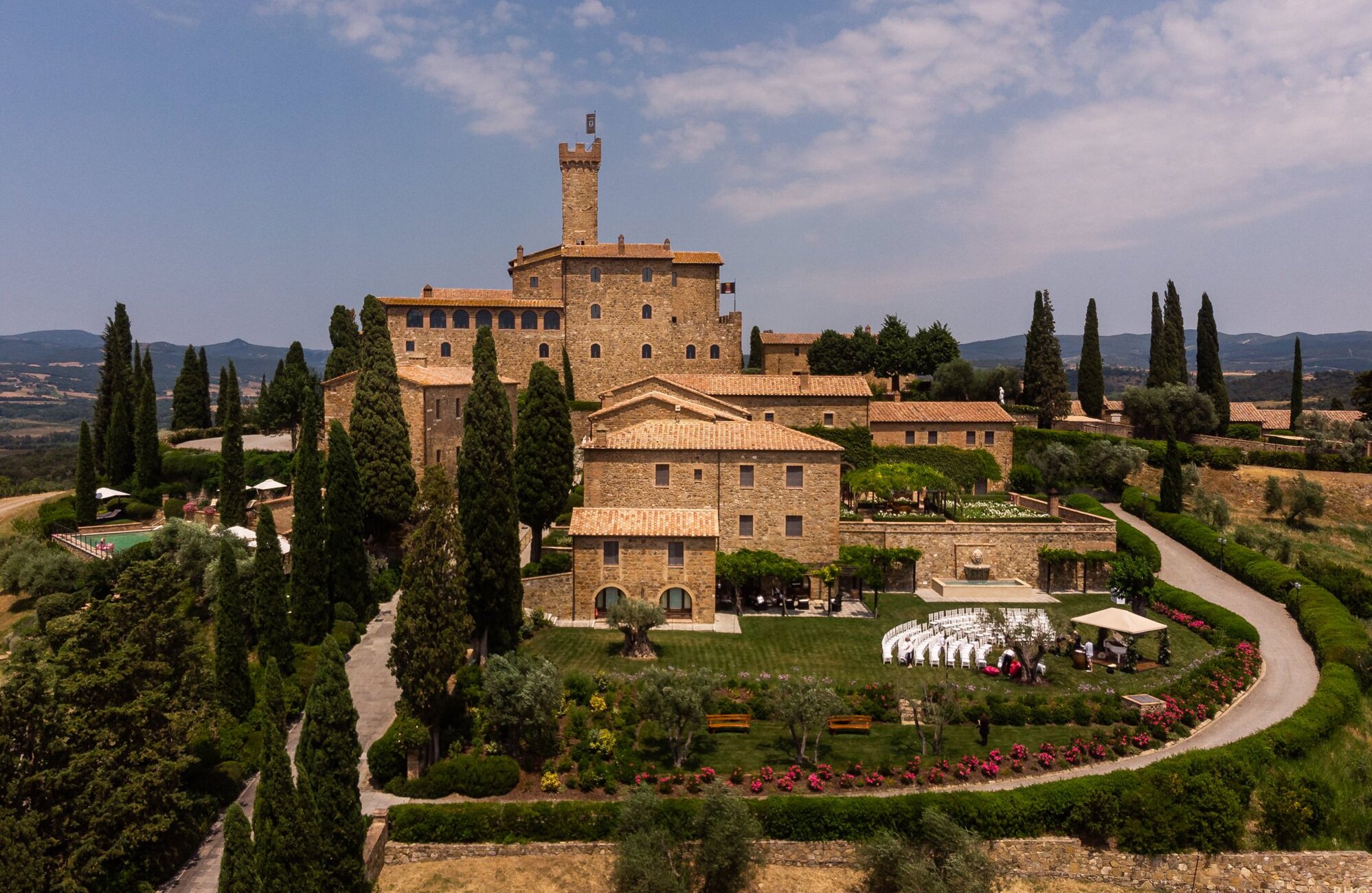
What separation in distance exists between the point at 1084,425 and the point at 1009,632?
32509mm

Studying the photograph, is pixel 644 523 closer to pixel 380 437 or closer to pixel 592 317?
pixel 380 437

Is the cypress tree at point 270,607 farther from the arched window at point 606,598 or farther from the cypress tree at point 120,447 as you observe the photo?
the cypress tree at point 120,447

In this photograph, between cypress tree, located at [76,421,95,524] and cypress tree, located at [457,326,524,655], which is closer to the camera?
cypress tree, located at [457,326,524,655]

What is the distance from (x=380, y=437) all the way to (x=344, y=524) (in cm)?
494

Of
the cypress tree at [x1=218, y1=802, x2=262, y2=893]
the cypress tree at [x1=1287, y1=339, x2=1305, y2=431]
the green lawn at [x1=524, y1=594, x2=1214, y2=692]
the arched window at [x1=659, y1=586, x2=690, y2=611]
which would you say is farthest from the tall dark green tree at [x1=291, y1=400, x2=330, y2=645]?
the cypress tree at [x1=1287, y1=339, x2=1305, y2=431]

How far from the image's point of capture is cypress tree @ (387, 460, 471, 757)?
21047mm

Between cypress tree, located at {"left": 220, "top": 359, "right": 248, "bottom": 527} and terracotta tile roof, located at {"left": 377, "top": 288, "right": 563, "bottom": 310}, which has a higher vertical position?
terracotta tile roof, located at {"left": 377, "top": 288, "right": 563, "bottom": 310}

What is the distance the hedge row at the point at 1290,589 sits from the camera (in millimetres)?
27047

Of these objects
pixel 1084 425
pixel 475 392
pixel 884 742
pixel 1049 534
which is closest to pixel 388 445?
pixel 475 392

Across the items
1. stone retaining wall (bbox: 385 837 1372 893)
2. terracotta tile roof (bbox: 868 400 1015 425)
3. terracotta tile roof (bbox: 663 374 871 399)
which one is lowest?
stone retaining wall (bbox: 385 837 1372 893)

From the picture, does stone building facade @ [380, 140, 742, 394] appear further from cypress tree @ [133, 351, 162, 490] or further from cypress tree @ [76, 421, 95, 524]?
cypress tree @ [76, 421, 95, 524]

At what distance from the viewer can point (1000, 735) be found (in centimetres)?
2239

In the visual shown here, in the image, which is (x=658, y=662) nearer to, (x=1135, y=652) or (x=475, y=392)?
(x=475, y=392)

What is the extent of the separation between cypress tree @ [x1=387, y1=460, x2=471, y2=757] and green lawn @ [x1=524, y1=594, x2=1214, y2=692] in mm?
4972
